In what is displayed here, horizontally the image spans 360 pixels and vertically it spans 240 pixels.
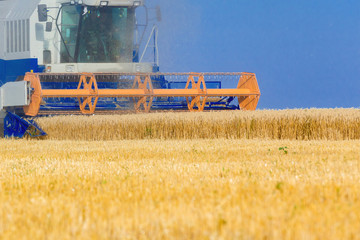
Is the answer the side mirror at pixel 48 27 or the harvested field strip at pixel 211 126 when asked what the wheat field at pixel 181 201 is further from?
the side mirror at pixel 48 27

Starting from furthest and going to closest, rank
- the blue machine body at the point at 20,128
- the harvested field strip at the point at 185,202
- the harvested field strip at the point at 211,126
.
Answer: the blue machine body at the point at 20,128 → the harvested field strip at the point at 211,126 → the harvested field strip at the point at 185,202

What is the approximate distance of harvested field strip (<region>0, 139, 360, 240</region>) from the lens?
2.06 meters

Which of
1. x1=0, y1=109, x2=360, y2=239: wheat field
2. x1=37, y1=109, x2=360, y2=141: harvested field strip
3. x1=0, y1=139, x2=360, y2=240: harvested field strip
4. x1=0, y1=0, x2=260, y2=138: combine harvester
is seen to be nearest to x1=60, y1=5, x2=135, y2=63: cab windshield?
x1=0, y1=0, x2=260, y2=138: combine harvester

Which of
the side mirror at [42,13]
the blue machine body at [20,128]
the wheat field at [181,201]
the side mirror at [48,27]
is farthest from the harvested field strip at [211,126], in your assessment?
the wheat field at [181,201]

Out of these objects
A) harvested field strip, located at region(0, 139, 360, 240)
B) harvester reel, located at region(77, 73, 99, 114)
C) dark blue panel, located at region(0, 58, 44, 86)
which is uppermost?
dark blue panel, located at region(0, 58, 44, 86)

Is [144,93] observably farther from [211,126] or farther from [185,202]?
[185,202]

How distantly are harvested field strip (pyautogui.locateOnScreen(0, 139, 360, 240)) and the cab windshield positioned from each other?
867cm

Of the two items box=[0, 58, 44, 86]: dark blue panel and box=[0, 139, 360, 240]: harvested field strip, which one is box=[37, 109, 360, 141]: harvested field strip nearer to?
box=[0, 58, 44, 86]: dark blue panel

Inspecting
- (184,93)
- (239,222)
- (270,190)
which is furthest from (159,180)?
(184,93)

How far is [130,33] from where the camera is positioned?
508 inches

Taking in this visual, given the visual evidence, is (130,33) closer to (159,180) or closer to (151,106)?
(151,106)

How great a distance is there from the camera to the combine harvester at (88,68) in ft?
39.2

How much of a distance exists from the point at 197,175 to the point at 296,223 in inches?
→ 69.5

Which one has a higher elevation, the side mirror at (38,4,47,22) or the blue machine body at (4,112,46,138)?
the side mirror at (38,4,47,22)
